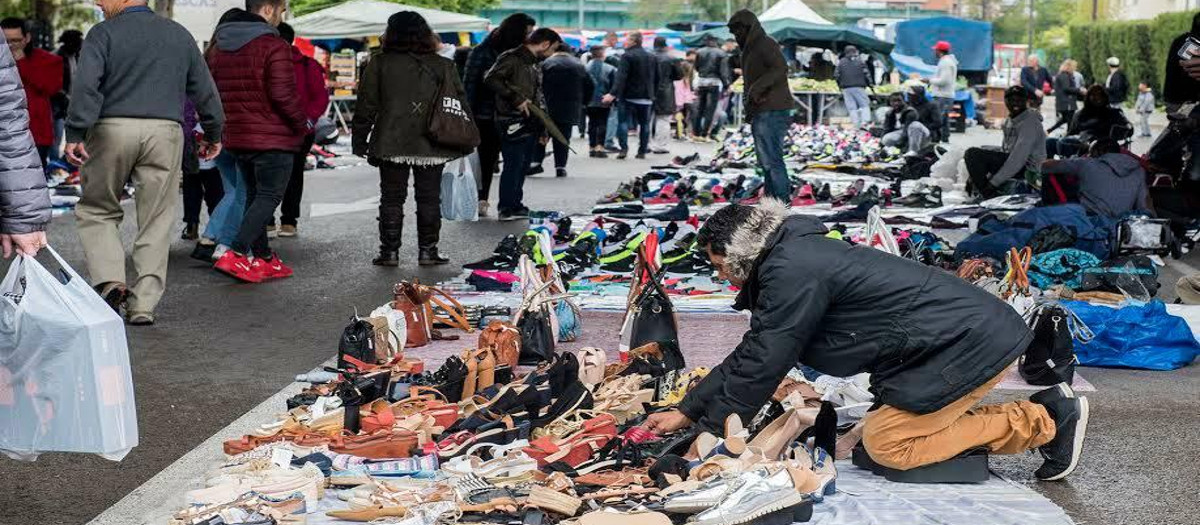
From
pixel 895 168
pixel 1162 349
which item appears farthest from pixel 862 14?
pixel 1162 349

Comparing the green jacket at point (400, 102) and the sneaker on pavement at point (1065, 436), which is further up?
the green jacket at point (400, 102)

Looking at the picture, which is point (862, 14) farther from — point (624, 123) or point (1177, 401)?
point (1177, 401)

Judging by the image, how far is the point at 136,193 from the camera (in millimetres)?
8500

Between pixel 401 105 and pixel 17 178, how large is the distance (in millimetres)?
5930

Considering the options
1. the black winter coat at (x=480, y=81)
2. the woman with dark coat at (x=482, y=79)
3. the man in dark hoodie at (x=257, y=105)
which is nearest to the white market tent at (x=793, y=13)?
the woman with dark coat at (x=482, y=79)

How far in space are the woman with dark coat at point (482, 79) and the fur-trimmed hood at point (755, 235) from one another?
26.7 ft

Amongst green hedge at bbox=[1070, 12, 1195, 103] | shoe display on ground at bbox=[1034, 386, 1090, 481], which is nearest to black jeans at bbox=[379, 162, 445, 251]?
shoe display on ground at bbox=[1034, 386, 1090, 481]

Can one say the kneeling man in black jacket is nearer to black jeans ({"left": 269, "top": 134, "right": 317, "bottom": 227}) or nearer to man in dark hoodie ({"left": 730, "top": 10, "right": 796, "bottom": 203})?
black jeans ({"left": 269, "top": 134, "right": 317, "bottom": 227})

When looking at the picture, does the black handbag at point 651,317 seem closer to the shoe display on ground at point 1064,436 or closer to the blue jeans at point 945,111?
the shoe display on ground at point 1064,436

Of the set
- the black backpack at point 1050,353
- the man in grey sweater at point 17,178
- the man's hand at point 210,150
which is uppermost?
the man in grey sweater at point 17,178

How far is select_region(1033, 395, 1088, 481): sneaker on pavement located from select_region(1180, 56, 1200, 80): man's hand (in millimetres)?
6553

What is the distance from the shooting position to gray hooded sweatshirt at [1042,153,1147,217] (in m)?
11.5

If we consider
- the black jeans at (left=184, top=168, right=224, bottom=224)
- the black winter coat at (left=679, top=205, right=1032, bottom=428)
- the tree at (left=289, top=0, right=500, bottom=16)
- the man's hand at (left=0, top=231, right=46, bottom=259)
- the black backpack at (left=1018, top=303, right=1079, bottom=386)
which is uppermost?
the tree at (left=289, top=0, right=500, bottom=16)

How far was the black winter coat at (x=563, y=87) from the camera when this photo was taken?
1778 centimetres
